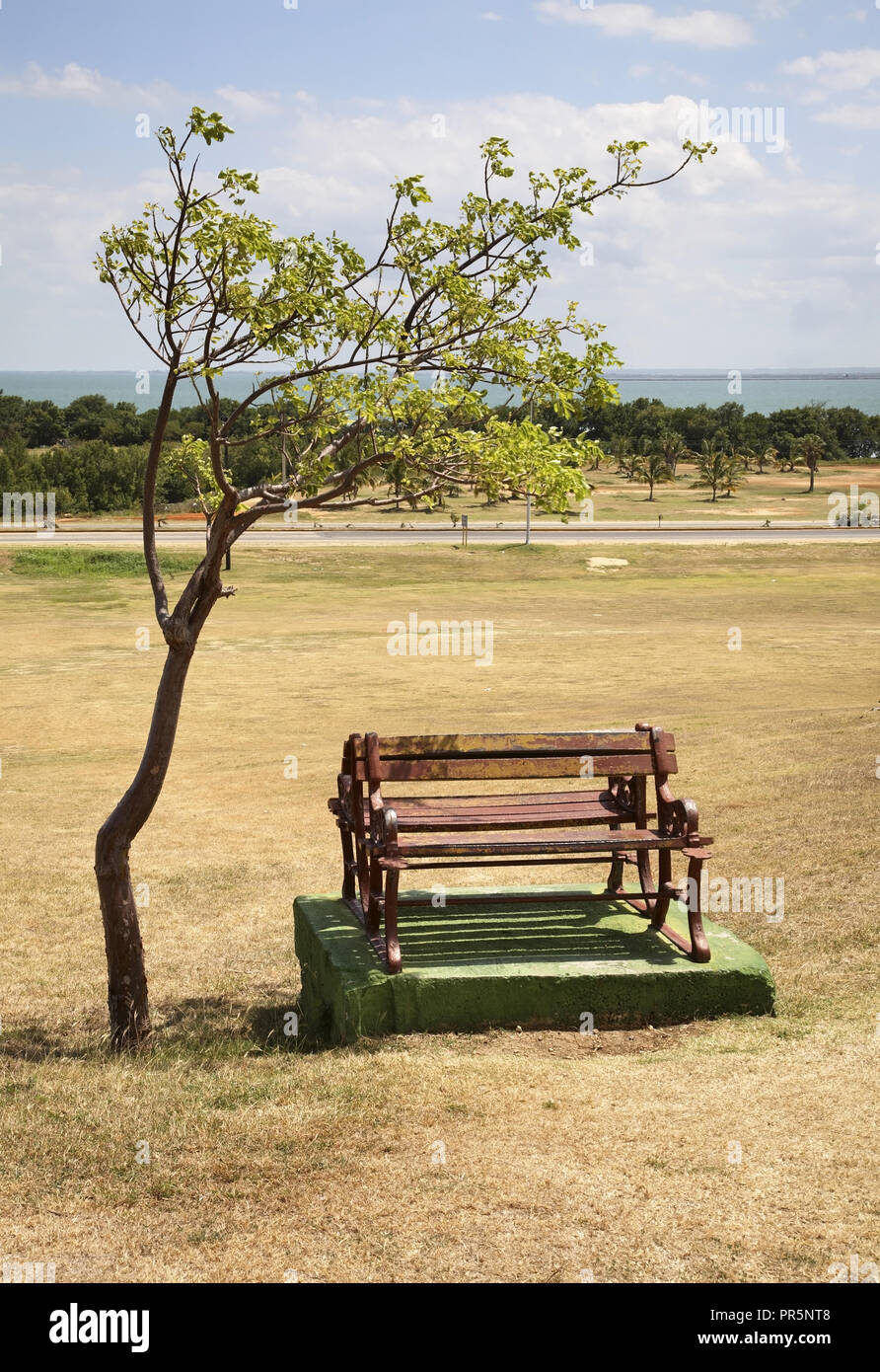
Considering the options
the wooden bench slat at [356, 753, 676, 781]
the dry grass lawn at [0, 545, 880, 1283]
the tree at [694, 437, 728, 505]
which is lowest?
the dry grass lawn at [0, 545, 880, 1283]

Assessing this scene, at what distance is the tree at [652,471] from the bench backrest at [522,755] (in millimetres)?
74360

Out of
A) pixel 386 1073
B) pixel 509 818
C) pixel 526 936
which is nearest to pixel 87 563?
pixel 509 818

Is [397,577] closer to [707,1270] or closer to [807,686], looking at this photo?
[807,686]

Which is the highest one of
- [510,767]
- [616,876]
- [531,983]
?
[510,767]

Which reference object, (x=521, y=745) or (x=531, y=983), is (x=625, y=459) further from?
(x=531, y=983)

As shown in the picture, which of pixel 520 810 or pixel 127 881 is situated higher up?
pixel 520 810

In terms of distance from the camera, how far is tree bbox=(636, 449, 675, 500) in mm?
83625

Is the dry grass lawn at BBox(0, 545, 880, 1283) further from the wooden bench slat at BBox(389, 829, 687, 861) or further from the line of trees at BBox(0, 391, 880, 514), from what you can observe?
the line of trees at BBox(0, 391, 880, 514)

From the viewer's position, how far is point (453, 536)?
58812mm

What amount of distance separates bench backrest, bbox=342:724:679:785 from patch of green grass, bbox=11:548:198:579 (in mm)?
36947

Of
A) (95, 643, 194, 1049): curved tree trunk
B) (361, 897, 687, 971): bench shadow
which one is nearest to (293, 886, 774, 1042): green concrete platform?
(361, 897, 687, 971): bench shadow

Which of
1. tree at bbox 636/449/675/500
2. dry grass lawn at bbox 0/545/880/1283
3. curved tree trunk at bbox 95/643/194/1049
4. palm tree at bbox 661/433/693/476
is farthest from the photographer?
palm tree at bbox 661/433/693/476

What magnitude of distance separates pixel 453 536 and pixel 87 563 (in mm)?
17867

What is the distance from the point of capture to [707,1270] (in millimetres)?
4512
